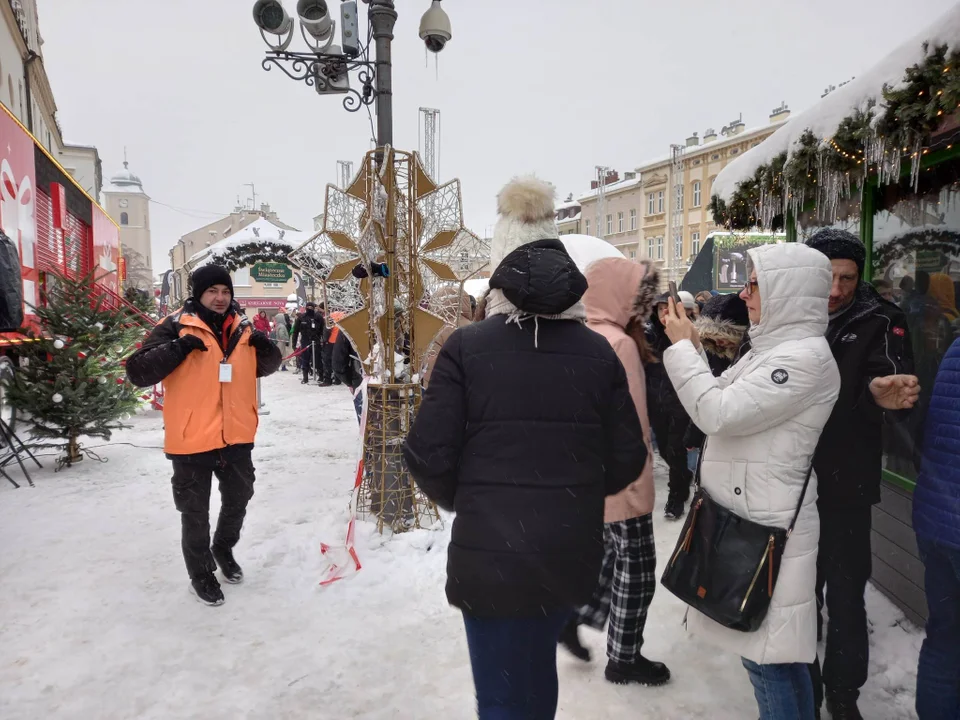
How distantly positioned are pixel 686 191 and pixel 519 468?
42.8 metres

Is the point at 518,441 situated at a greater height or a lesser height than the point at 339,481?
greater

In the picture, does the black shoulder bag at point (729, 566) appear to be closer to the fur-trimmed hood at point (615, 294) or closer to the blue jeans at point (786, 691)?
the blue jeans at point (786, 691)

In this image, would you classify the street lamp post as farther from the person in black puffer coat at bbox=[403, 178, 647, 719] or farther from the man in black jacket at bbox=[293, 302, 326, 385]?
the man in black jacket at bbox=[293, 302, 326, 385]

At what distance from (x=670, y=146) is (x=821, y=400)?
41290 mm

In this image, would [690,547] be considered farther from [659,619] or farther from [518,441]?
[659,619]

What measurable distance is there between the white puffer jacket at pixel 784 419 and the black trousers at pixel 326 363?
1262 centimetres

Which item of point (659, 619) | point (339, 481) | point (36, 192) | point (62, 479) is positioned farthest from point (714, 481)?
point (36, 192)

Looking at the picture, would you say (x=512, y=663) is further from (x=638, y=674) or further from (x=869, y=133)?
(x=869, y=133)

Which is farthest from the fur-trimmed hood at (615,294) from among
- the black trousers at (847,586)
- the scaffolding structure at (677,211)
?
the scaffolding structure at (677,211)

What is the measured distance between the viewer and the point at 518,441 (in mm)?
1729

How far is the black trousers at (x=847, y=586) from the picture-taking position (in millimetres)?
2379

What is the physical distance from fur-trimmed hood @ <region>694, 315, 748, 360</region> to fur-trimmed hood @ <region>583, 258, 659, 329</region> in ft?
0.86

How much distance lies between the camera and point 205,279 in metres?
3.47

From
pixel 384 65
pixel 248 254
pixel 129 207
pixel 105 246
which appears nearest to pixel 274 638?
pixel 384 65
